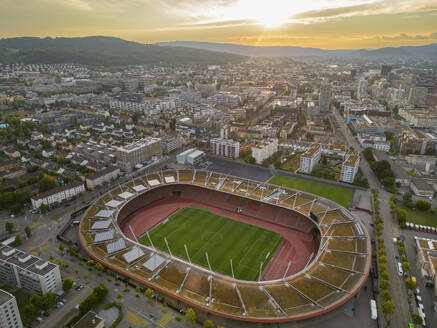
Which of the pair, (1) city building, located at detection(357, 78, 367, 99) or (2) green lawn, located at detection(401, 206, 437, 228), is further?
(1) city building, located at detection(357, 78, 367, 99)

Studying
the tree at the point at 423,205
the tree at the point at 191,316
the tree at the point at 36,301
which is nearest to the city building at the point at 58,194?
the tree at the point at 36,301

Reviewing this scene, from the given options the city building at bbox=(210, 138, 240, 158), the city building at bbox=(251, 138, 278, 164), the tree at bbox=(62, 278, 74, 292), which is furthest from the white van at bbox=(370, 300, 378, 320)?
the city building at bbox=(210, 138, 240, 158)

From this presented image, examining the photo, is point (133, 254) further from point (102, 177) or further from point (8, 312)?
point (102, 177)

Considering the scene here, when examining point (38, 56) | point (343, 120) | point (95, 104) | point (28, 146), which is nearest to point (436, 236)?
point (343, 120)

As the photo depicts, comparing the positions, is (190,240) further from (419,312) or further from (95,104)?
(95,104)

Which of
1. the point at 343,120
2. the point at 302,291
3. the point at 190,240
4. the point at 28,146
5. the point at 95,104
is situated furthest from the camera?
the point at 95,104

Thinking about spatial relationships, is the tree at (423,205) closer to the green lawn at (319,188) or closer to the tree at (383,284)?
the green lawn at (319,188)

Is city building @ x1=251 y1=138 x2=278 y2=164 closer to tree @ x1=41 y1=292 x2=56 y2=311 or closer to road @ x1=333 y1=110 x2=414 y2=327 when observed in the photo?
road @ x1=333 y1=110 x2=414 y2=327
